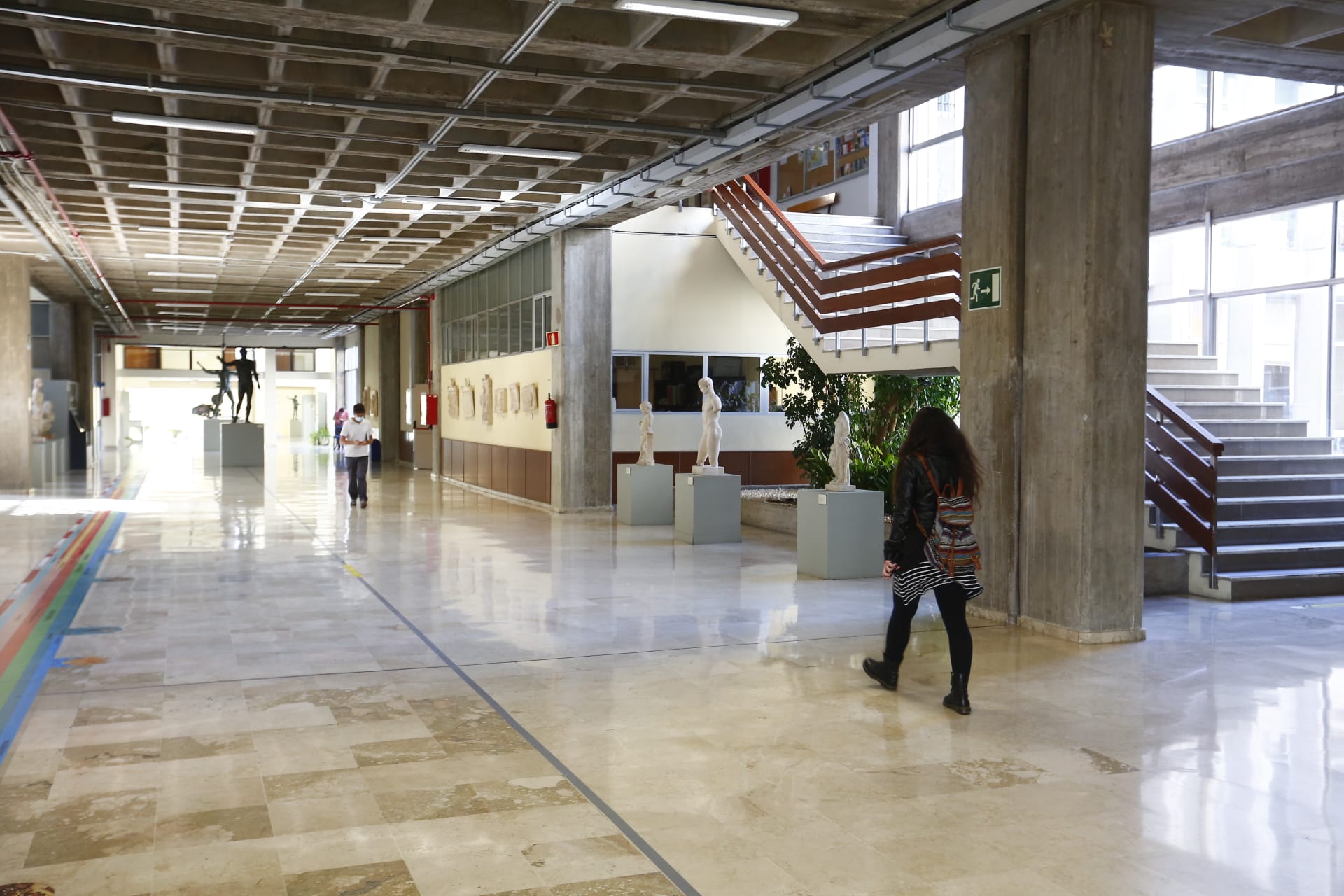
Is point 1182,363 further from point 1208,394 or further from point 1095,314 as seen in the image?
point 1095,314

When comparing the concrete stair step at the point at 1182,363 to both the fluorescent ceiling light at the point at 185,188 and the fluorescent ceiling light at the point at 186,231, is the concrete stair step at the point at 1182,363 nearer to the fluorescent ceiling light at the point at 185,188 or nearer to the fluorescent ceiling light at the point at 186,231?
the fluorescent ceiling light at the point at 185,188

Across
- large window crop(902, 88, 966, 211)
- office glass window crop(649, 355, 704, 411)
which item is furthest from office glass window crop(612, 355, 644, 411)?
large window crop(902, 88, 966, 211)

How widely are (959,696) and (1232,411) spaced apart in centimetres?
837

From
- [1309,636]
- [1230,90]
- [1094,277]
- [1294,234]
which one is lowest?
[1309,636]

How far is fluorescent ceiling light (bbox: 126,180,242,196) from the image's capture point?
13.8m

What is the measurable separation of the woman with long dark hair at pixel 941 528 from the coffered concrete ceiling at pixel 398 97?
3.50m

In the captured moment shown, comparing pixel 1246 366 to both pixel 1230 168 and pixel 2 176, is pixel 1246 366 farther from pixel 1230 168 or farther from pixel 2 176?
pixel 2 176

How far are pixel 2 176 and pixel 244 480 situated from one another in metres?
12.6

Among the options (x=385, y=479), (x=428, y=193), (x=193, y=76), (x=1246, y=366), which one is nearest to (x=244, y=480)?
(x=385, y=479)

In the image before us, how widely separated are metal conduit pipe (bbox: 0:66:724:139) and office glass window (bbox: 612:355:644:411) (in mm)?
6622

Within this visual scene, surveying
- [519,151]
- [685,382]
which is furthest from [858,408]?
[519,151]

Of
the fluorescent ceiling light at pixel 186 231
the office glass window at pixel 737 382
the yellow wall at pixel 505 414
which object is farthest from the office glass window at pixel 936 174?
the fluorescent ceiling light at pixel 186 231

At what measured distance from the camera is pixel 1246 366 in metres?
14.5

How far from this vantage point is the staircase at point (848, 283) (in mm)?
12422
